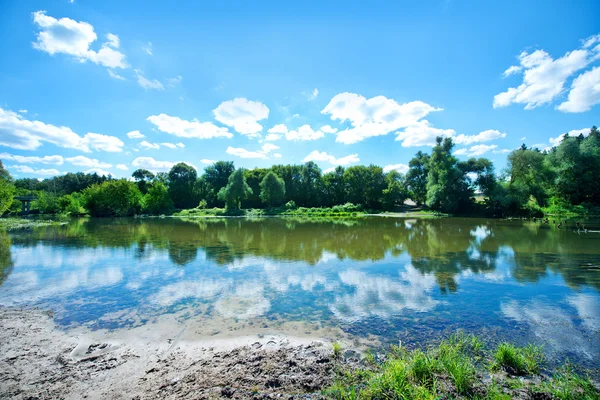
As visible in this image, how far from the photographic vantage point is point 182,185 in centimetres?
7912

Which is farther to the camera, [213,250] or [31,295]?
[213,250]

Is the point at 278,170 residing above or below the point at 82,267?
above

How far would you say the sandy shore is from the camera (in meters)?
4.18

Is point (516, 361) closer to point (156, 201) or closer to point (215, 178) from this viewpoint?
point (156, 201)

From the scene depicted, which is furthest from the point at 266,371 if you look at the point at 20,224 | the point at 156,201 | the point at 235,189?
the point at 156,201

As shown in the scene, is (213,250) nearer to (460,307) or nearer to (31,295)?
(31,295)

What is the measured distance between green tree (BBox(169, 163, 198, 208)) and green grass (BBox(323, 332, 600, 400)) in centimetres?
8067

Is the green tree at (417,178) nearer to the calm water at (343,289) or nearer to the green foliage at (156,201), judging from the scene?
the calm water at (343,289)

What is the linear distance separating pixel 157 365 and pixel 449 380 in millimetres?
4794

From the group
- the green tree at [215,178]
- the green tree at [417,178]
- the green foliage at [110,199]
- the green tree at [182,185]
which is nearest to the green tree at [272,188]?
the green tree at [215,178]

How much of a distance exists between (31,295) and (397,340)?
37.0 ft

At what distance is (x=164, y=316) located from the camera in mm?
7523

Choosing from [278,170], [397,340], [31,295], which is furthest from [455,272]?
[278,170]

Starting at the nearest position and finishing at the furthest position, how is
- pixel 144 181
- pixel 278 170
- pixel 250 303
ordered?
1. pixel 250 303
2. pixel 278 170
3. pixel 144 181
